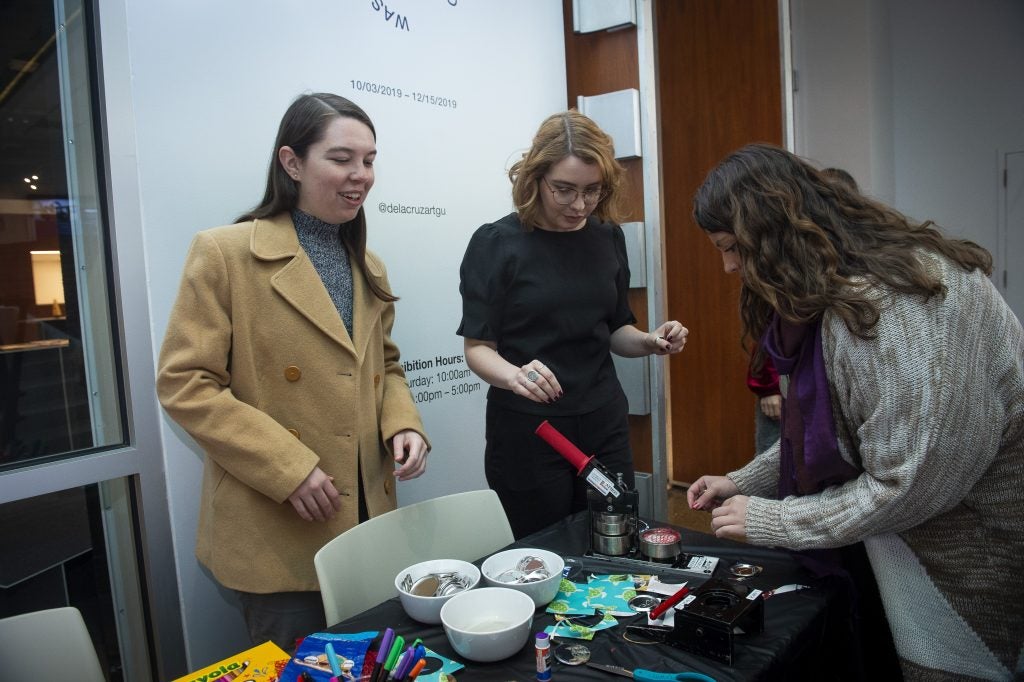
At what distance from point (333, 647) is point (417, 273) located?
1523 millimetres

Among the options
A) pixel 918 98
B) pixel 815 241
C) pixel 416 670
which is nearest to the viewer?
pixel 416 670

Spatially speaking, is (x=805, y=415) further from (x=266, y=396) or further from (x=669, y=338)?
(x=266, y=396)

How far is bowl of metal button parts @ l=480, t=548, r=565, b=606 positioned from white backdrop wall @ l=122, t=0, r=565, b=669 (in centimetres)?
98

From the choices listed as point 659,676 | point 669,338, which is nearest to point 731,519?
point 659,676

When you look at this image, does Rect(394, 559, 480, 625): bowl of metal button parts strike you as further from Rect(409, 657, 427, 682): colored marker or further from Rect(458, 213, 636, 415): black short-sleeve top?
Rect(458, 213, 636, 415): black short-sleeve top

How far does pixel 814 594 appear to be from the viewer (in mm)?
1171

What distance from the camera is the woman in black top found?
69.8 inches

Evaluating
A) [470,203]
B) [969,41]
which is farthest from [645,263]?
[969,41]

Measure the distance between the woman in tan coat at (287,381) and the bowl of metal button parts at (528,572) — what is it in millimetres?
408

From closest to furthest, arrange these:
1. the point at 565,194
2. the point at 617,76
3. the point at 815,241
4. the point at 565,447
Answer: the point at 815,241 → the point at 565,447 → the point at 565,194 → the point at 617,76

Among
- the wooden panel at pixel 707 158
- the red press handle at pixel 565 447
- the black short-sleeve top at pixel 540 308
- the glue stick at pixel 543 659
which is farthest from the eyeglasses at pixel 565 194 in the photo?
the wooden panel at pixel 707 158

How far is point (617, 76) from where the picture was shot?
2840mm

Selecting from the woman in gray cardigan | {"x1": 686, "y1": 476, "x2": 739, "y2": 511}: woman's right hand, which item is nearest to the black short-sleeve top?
{"x1": 686, "y1": 476, "x2": 739, "y2": 511}: woman's right hand

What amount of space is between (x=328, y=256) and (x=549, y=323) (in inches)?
22.8
